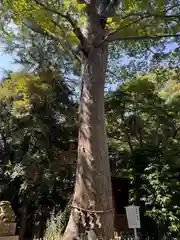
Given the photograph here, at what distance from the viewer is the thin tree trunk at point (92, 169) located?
413 cm

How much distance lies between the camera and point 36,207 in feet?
28.1

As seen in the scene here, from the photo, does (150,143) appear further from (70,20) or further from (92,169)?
(70,20)

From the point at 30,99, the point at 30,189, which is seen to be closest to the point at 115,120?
the point at 30,99

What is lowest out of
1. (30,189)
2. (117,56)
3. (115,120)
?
(30,189)

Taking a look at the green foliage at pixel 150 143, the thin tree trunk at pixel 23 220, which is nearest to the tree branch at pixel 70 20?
the green foliage at pixel 150 143

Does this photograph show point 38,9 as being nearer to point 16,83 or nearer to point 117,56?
point 16,83

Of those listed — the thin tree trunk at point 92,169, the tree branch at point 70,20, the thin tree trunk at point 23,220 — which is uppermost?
the tree branch at point 70,20

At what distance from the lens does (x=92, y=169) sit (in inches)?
176

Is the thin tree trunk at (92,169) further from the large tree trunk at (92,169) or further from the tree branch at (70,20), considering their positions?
the tree branch at (70,20)

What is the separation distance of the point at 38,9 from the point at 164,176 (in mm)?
5204

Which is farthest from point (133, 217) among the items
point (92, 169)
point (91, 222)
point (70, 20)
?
point (70, 20)

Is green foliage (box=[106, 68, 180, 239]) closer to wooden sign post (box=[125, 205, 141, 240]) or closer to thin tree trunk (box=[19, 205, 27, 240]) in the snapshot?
wooden sign post (box=[125, 205, 141, 240])

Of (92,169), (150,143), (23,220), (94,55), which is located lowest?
(23,220)

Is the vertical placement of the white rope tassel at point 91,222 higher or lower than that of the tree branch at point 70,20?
lower
